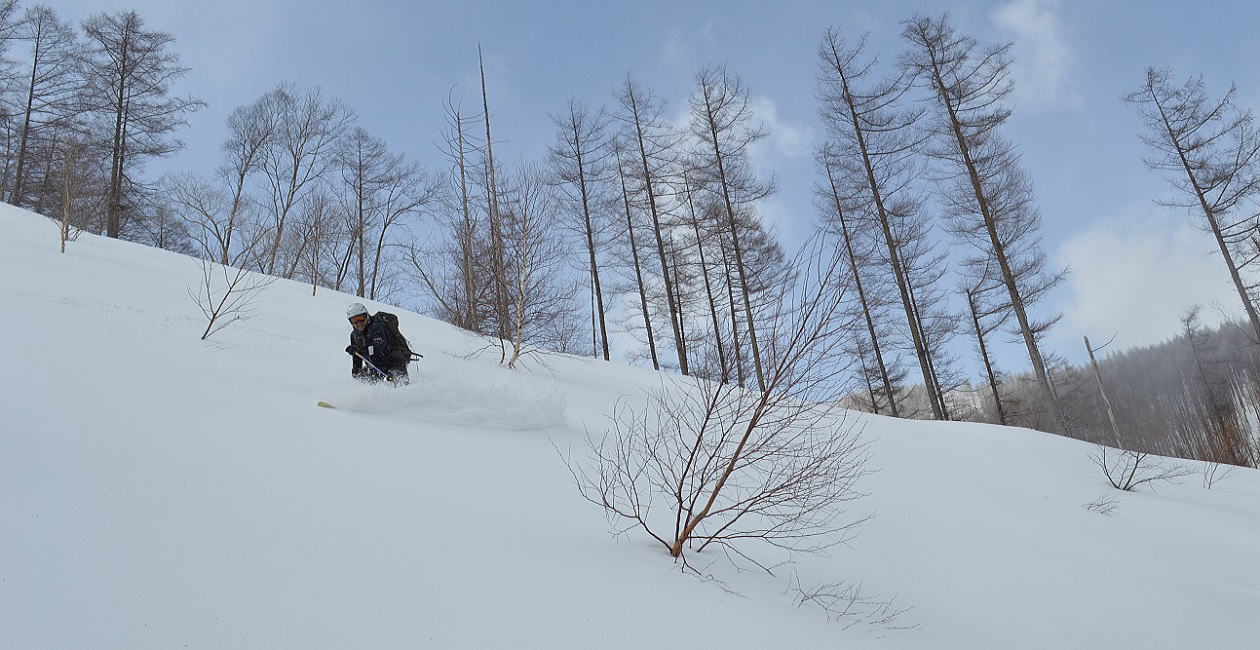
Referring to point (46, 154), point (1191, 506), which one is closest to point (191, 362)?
point (1191, 506)

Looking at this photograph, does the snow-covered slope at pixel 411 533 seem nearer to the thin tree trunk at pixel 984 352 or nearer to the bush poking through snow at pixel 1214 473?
the bush poking through snow at pixel 1214 473

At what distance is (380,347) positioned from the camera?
6.09 metres

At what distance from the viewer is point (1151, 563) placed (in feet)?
14.5

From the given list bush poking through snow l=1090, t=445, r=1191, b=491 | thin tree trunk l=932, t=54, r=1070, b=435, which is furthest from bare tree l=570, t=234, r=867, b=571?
thin tree trunk l=932, t=54, r=1070, b=435

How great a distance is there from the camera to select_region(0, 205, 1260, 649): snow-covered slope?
5.99 feet

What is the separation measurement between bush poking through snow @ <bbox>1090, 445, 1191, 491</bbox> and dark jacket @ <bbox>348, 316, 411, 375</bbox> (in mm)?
8630

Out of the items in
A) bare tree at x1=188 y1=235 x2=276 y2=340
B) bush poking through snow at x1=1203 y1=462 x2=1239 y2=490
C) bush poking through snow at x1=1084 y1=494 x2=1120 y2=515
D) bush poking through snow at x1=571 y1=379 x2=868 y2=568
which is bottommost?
bush poking through snow at x1=1203 y1=462 x2=1239 y2=490

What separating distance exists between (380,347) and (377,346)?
0.11 feet

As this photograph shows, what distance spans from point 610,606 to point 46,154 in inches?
967

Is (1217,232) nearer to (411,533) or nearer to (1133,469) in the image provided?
(1133,469)

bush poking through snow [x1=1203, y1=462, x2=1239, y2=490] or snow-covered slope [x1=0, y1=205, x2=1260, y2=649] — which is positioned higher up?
snow-covered slope [x1=0, y1=205, x2=1260, y2=649]

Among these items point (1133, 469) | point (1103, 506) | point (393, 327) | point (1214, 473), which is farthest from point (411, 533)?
point (1214, 473)

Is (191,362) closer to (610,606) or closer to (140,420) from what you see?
(140,420)

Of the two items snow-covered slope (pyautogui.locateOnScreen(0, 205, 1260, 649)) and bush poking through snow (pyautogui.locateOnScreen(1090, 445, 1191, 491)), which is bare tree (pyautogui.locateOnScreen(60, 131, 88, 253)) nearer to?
snow-covered slope (pyautogui.locateOnScreen(0, 205, 1260, 649))
